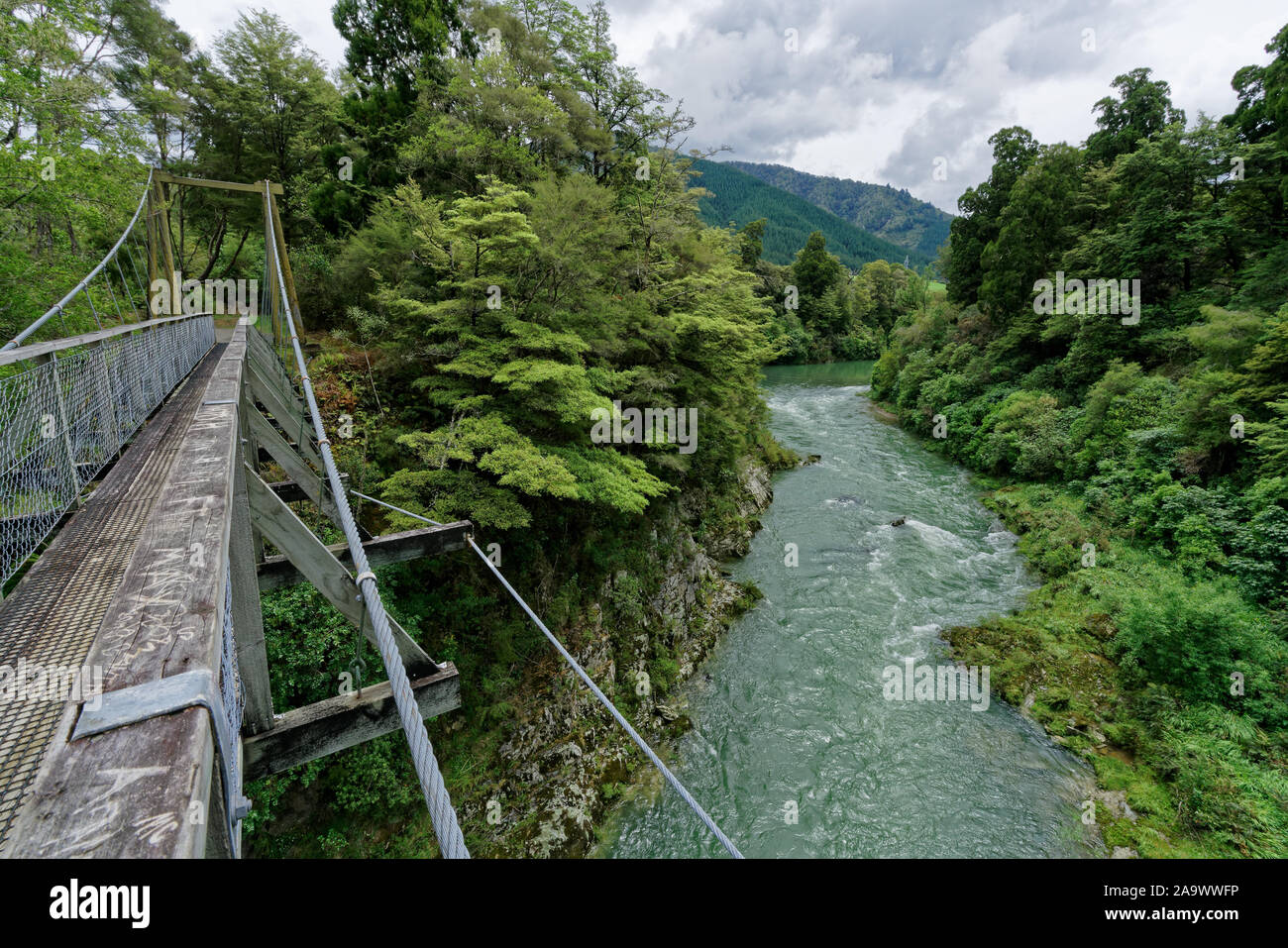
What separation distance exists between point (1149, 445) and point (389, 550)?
18.4 meters

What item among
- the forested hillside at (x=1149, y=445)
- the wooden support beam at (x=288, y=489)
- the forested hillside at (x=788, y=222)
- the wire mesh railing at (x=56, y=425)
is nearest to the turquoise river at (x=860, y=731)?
the forested hillside at (x=1149, y=445)

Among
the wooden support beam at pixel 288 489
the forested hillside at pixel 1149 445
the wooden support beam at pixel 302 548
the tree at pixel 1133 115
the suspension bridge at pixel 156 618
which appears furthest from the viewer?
the tree at pixel 1133 115

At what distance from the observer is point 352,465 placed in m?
8.43

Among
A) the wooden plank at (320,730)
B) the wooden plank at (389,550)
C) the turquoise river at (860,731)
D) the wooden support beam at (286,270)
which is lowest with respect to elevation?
the turquoise river at (860,731)

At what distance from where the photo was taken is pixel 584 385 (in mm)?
8250

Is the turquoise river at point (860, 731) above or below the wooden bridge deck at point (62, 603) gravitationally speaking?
below

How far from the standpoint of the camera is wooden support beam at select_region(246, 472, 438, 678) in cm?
279

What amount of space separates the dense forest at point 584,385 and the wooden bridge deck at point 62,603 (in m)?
1.37

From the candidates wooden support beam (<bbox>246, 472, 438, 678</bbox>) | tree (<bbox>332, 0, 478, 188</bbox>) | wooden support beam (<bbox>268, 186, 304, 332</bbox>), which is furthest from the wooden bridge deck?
tree (<bbox>332, 0, 478, 188</bbox>)

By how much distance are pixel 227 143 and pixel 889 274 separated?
69.0 meters

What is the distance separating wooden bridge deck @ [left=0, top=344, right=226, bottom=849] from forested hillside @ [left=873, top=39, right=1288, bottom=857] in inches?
410

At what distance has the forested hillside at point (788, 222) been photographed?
137 meters

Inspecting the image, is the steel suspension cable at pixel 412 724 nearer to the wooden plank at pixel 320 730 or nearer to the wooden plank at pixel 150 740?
the wooden plank at pixel 150 740
